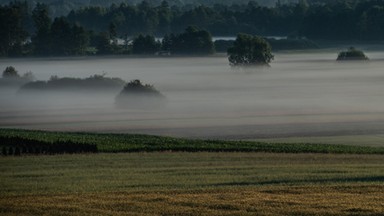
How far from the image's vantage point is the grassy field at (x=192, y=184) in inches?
1118

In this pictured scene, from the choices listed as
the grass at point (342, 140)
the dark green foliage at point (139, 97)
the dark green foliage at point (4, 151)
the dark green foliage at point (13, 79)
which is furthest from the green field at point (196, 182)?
the dark green foliage at point (13, 79)

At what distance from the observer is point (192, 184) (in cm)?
3462

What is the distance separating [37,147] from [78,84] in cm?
7493

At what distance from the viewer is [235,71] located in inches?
5827

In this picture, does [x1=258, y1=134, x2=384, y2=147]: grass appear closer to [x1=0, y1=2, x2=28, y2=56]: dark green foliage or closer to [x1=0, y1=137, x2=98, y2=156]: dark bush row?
[x1=0, y1=137, x2=98, y2=156]: dark bush row

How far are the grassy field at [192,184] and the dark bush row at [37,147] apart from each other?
7.28 ft

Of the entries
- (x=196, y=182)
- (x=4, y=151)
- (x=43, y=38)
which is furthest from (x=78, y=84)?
(x=196, y=182)

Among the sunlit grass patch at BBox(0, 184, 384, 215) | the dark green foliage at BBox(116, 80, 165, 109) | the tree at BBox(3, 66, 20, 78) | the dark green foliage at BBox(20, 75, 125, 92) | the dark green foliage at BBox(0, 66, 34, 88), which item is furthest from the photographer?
the tree at BBox(3, 66, 20, 78)

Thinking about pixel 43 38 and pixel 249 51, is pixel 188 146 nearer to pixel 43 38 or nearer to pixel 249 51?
pixel 249 51

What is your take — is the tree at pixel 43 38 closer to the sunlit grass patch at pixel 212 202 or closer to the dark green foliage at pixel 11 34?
the dark green foliage at pixel 11 34

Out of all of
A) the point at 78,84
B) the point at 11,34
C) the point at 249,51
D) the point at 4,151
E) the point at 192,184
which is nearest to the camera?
the point at 192,184

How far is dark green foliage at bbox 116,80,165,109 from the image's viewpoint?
101 meters

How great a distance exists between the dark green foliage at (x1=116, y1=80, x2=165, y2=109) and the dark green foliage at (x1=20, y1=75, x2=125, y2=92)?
14975 millimetres

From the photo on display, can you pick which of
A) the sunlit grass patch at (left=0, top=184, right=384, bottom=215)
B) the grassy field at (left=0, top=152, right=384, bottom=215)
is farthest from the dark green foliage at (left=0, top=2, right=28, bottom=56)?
the sunlit grass patch at (left=0, top=184, right=384, bottom=215)
